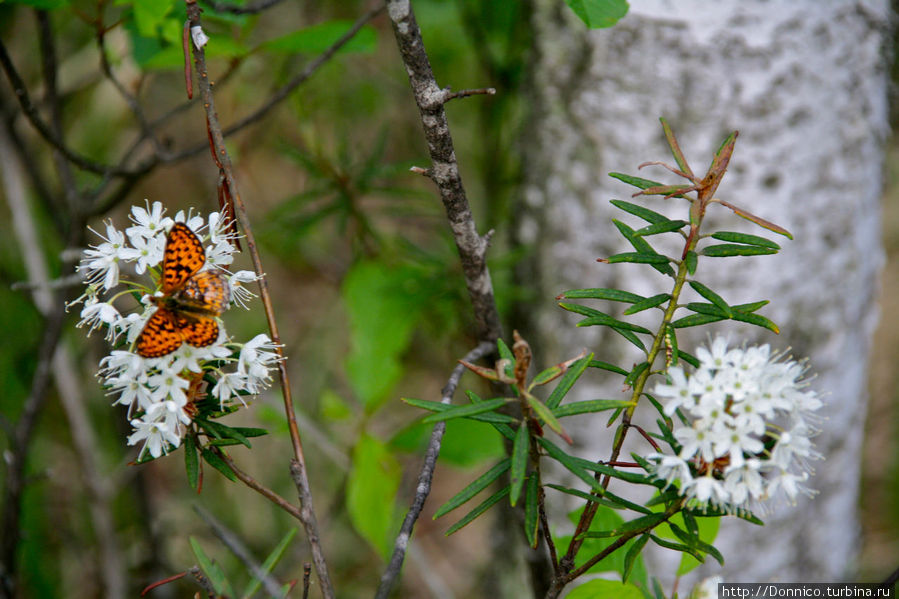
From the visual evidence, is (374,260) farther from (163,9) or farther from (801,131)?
(801,131)

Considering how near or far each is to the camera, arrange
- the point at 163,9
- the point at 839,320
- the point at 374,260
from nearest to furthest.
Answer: the point at 163,9, the point at 839,320, the point at 374,260

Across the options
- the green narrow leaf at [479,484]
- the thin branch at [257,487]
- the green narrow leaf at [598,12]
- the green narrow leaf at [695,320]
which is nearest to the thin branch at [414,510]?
the green narrow leaf at [479,484]

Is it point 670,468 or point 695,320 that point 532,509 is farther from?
point 695,320

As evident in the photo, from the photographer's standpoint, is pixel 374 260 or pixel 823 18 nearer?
pixel 823 18

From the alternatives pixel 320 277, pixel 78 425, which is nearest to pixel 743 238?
pixel 78 425

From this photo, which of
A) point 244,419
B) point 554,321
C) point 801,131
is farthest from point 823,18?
point 244,419

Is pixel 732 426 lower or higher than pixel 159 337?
lower
